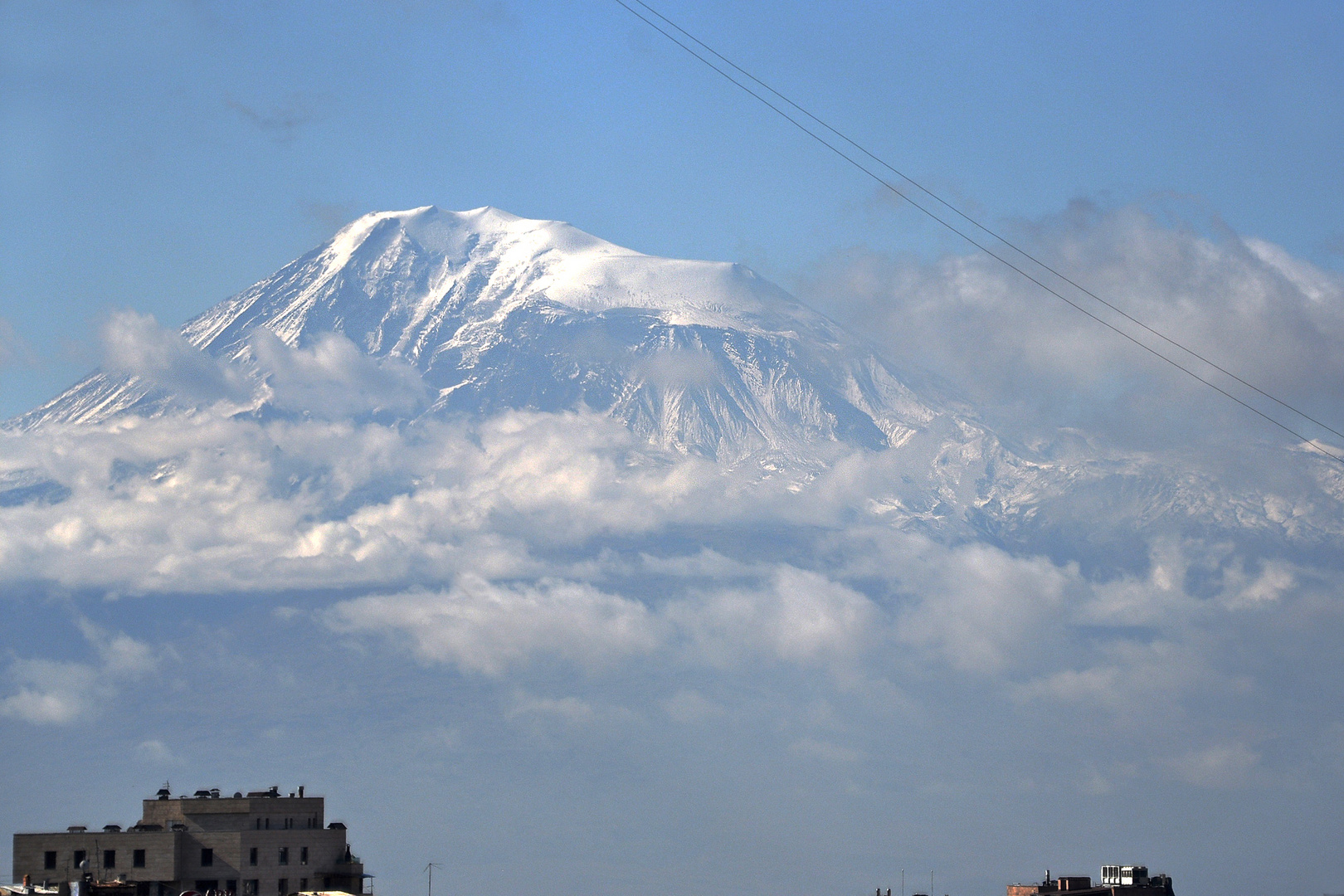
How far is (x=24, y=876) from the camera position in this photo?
8381 cm

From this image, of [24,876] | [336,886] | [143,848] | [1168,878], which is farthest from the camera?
[1168,878]

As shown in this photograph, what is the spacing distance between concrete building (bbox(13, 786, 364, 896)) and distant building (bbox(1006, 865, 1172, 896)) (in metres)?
45.6

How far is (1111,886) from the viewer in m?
115

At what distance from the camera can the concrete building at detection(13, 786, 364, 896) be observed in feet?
303

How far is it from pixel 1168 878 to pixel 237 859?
2547 inches

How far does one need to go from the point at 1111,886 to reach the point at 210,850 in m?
57.3

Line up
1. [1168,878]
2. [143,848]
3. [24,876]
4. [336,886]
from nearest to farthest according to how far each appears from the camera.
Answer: [24,876] < [143,848] < [336,886] < [1168,878]

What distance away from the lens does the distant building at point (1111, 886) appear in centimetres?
11194

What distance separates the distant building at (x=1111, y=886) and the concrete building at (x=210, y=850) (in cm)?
4562

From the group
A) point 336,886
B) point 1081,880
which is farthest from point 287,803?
point 1081,880

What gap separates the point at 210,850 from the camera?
95500mm

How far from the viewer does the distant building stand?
111938mm

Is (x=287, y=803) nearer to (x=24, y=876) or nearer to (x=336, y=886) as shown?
(x=336, y=886)

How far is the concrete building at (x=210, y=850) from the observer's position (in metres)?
92.3
